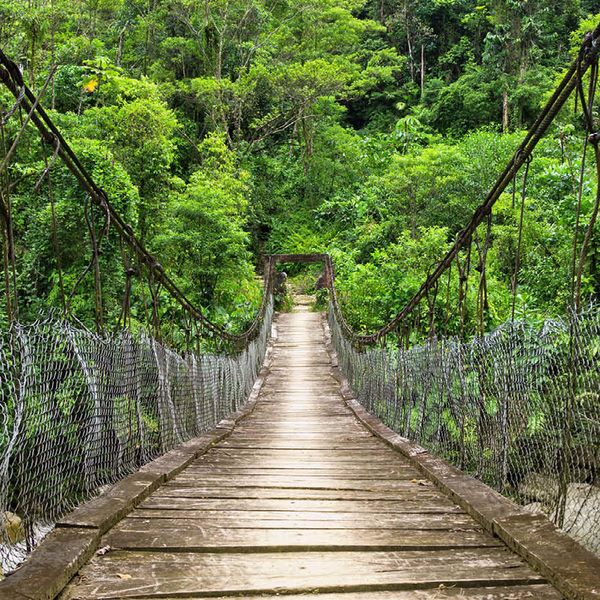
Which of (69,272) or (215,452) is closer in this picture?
(215,452)

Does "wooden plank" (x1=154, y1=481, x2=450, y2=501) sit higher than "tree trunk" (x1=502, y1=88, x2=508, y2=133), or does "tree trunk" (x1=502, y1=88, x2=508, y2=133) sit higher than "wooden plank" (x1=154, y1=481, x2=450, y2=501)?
"tree trunk" (x1=502, y1=88, x2=508, y2=133)

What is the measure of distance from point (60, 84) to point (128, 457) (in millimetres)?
11142

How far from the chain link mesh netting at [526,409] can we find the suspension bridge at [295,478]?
0.01 meters

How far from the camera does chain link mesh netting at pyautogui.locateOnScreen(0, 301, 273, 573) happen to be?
1.64 meters

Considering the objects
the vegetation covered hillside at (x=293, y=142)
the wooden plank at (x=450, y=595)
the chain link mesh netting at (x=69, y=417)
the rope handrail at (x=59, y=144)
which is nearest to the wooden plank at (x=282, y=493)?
the chain link mesh netting at (x=69, y=417)

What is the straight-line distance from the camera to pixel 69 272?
7426mm

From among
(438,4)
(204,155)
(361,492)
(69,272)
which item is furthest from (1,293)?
(438,4)

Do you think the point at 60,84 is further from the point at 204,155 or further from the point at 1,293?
the point at 1,293

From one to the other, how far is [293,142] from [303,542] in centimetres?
2068

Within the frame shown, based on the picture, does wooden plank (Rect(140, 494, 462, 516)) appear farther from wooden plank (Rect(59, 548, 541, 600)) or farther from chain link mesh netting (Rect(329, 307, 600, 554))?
wooden plank (Rect(59, 548, 541, 600))

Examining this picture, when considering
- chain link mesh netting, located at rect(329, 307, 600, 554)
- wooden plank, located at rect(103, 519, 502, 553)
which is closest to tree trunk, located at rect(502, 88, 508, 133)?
chain link mesh netting, located at rect(329, 307, 600, 554)

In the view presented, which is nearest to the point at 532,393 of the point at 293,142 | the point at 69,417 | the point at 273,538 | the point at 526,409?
the point at 526,409

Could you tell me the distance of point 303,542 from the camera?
1.83m

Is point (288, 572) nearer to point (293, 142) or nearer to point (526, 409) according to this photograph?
point (526, 409)
